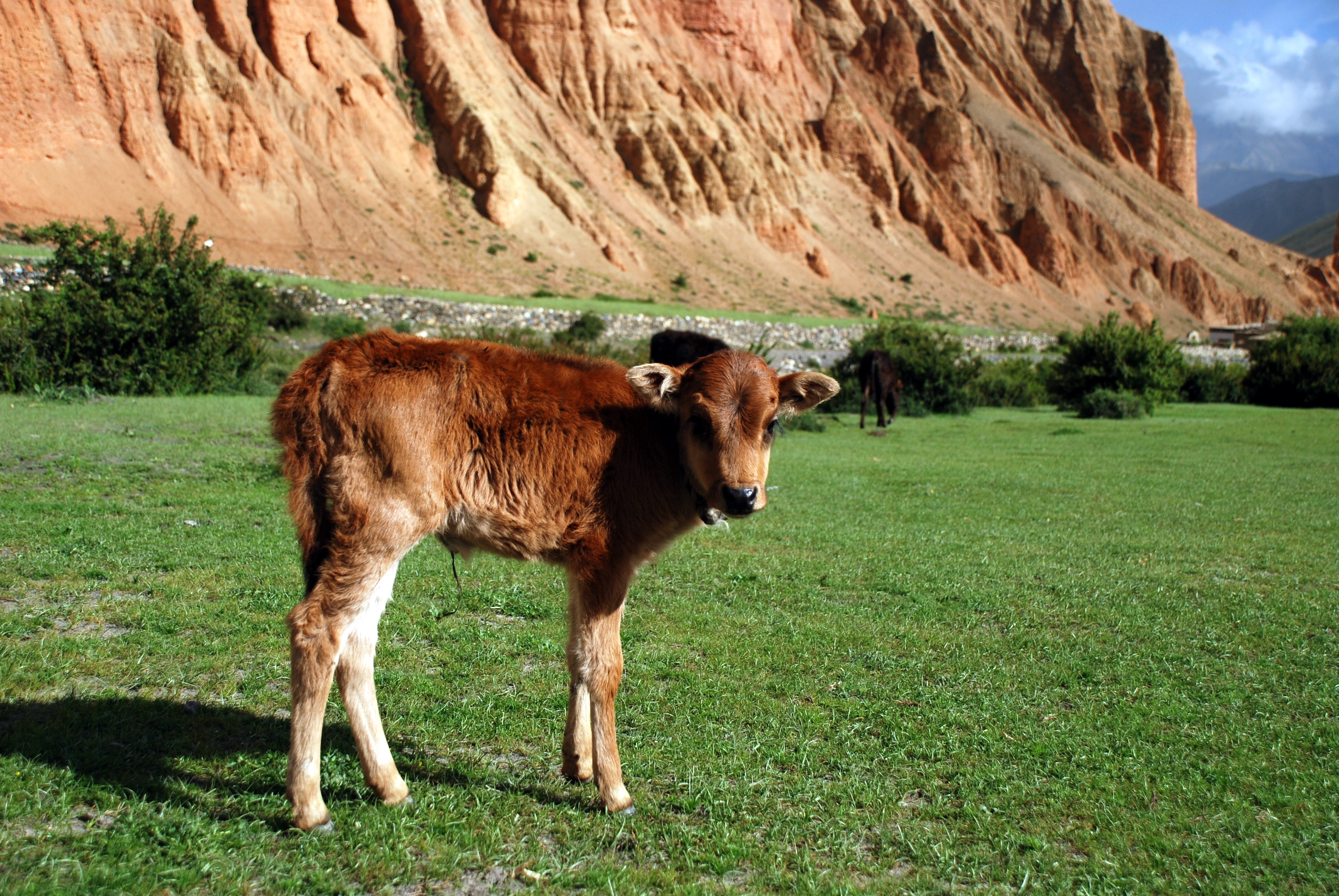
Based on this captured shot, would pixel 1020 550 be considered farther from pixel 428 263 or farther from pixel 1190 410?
pixel 428 263

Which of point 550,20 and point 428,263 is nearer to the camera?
point 428,263

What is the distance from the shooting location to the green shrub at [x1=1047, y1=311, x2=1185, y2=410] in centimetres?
2684

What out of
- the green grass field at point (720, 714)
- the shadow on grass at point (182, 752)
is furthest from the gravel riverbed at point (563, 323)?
the shadow on grass at point (182, 752)

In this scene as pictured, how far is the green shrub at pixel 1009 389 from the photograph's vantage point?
28.8m

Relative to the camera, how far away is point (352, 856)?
3555mm

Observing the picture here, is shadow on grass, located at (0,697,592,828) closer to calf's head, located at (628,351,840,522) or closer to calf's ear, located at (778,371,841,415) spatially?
calf's head, located at (628,351,840,522)

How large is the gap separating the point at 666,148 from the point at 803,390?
61.1 m

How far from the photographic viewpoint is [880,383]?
21281 mm

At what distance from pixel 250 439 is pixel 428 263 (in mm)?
36186

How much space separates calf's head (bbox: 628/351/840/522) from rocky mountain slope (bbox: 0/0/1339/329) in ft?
144

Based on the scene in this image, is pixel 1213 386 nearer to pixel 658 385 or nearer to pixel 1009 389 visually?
pixel 1009 389

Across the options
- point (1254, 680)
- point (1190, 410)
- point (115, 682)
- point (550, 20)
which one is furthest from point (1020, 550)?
point (550, 20)

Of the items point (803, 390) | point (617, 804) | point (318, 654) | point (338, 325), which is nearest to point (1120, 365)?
point (338, 325)

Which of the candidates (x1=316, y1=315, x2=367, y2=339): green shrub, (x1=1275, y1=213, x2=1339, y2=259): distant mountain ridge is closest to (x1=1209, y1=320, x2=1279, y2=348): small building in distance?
(x1=316, y1=315, x2=367, y2=339): green shrub
